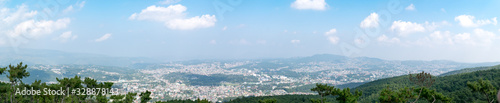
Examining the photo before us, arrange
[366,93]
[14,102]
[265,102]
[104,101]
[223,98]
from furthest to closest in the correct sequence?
[223,98] < [366,93] < [265,102] < [14,102] < [104,101]

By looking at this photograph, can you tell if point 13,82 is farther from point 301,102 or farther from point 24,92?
point 301,102

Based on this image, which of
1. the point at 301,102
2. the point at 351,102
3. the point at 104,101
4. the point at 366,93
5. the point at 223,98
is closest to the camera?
the point at 104,101

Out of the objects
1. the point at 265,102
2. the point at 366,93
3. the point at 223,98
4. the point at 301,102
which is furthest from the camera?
the point at 223,98

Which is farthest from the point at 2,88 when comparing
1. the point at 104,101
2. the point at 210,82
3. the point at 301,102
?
the point at 210,82

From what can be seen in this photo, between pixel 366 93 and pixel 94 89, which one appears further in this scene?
pixel 366 93

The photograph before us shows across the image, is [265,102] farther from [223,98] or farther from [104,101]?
[223,98]

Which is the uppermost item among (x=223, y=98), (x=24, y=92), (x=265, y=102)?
(x=24, y=92)

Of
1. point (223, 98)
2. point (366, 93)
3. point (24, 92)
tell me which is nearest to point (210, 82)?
point (223, 98)

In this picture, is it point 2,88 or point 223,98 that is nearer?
point 2,88

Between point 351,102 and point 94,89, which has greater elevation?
point 94,89
